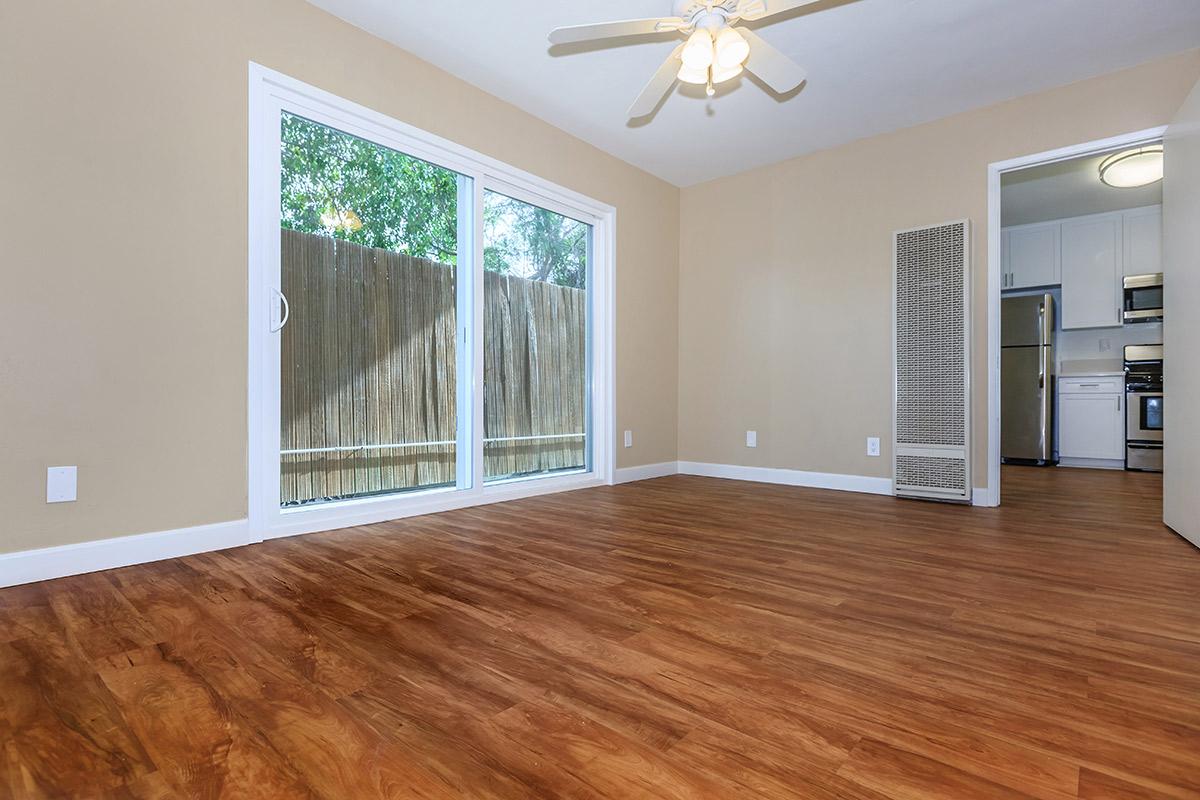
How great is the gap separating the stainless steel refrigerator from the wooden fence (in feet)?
15.4

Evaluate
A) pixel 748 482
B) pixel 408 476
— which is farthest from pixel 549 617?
pixel 748 482

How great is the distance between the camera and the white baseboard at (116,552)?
1.81 meters

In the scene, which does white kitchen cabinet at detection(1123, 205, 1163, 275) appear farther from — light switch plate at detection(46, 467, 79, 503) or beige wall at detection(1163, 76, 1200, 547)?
light switch plate at detection(46, 467, 79, 503)

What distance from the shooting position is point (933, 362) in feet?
11.1

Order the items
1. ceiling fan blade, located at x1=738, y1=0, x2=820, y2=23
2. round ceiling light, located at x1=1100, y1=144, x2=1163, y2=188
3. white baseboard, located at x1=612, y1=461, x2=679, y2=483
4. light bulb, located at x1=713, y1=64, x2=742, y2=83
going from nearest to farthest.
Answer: ceiling fan blade, located at x1=738, y1=0, x2=820, y2=23 < light bulb, located at x1=713, y1=64, x2=742, y2=83 < round ceiling light, located at x1=1100, y1=144, x2=1163, y2=188 < white baseboard, located at x1=612, y1=461, x2=679, y2=483

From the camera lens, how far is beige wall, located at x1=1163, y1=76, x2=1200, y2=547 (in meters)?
2.28

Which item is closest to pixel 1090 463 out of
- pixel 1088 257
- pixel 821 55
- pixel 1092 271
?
pixel 1092 271

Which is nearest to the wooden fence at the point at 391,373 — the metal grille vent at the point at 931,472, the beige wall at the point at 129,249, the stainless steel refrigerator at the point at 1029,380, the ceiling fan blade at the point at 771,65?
the beige wall at the point at 129,249

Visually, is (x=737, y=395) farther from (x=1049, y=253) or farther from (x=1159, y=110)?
(x=1049, y=253)

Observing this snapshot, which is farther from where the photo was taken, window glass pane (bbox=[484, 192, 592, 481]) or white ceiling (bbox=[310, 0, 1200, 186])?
window glass pane (bbox=[484, 192, 592, 481])

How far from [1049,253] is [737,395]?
3.89 meters

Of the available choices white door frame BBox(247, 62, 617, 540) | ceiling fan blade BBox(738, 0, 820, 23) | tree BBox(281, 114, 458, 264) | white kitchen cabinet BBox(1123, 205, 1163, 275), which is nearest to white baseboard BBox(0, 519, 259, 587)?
white door frame BBox(247, 62, 617, 540)

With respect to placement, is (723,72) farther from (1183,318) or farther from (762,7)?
(1183,318)

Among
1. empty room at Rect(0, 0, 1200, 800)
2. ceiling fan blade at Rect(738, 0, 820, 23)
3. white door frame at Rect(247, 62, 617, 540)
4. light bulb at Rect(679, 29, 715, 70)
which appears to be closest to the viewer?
empty room at Rect(0, 0, 1200, 800)
